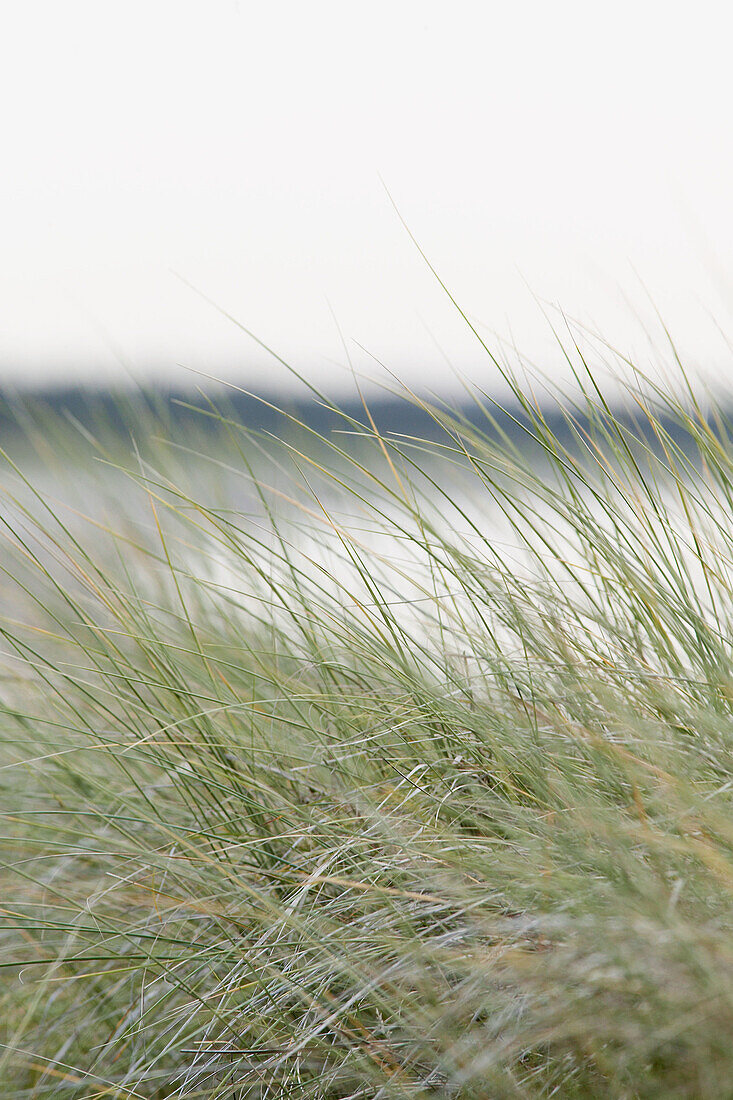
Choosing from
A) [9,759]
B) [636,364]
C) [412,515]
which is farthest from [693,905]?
[9,759]

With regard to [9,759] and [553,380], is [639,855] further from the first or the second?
[9,759]

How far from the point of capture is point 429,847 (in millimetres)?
640

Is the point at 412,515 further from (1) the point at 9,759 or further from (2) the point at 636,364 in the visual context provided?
(1) the point at 9,759

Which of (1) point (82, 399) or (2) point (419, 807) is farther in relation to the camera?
(1) point (82, 399)

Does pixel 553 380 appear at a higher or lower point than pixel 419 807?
higher

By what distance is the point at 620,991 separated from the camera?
19.6 inches

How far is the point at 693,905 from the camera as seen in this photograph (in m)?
0.52

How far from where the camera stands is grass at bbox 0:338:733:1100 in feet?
1.70

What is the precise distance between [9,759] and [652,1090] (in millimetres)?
628

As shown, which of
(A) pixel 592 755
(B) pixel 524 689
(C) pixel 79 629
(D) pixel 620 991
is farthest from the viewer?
(C) pixel 79 629

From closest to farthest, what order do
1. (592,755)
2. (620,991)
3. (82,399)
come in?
(620,991) → (592,755) → (82,399)

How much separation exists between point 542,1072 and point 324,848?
201 mm

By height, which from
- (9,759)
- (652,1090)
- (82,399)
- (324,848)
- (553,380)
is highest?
(82,399)

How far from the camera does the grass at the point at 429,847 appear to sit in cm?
52
